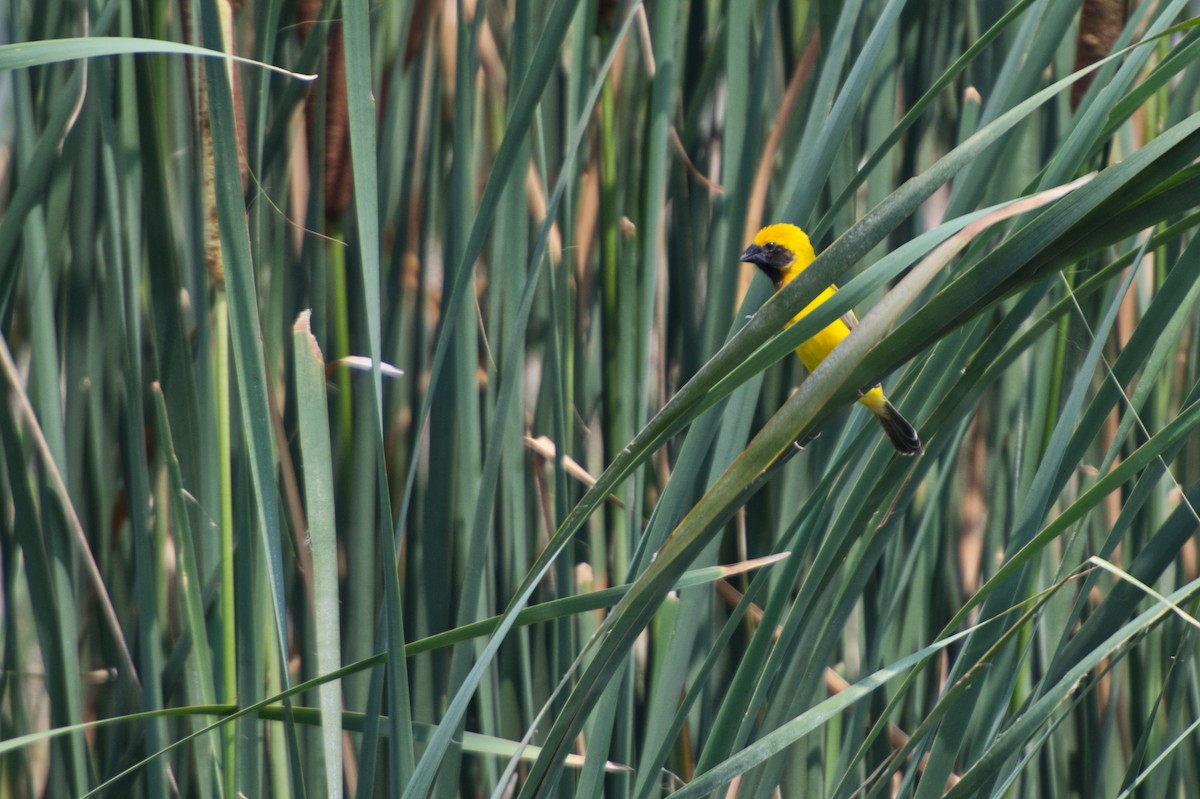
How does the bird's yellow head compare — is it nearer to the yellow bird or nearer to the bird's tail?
the yellow bird

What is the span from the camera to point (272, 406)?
776 mm

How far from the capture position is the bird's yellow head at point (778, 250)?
0.92 m

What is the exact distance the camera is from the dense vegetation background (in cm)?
53

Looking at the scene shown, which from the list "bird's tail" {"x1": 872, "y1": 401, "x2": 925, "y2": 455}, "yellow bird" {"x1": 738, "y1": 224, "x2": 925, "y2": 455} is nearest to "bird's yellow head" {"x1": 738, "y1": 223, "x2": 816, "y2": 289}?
"yellow bird" {"x1": 738, "y1": 224, "x2": 925, "y2": 455}

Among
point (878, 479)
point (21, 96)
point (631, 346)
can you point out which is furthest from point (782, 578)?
point (21, 96)

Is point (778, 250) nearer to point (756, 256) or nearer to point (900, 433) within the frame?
point (756, 256)

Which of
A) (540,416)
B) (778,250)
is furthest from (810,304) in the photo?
(778,250)

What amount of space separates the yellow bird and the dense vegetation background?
2cm

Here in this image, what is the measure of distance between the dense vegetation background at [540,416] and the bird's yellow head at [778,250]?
45mm

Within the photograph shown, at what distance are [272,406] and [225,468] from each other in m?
0.12

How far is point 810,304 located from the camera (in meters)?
0.54

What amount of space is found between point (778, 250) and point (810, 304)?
58cm

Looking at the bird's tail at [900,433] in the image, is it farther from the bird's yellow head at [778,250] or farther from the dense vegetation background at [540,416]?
the bird's yellow head at [778,250]

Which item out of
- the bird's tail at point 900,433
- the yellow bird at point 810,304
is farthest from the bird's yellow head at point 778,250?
the bird's tail at point 900,433
